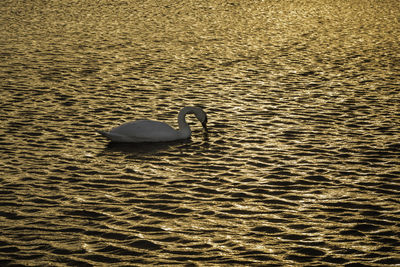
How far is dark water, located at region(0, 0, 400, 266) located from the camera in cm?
931

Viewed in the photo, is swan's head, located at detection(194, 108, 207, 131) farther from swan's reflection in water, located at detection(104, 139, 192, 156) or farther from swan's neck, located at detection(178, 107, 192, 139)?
swan's reflection in water, located at detection(104, 139, 192, 156)

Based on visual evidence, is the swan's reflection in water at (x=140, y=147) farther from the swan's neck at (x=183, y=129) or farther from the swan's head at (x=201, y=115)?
the swan's head at (x=201, y=115)

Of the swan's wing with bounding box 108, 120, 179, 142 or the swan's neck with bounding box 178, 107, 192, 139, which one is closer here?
the swan's wing with bounding box 108, 120, 179, 142

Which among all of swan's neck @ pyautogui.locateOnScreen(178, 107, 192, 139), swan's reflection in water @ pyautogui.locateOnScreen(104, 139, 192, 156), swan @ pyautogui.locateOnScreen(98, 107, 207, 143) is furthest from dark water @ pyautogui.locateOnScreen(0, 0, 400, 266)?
swan's neck @ pyautogui.locateOnScreen(178, 107, 192, 139)

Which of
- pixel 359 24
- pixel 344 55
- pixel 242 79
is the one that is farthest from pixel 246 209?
pixel 359 24

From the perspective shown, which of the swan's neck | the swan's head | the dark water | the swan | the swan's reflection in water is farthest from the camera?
the swan's head

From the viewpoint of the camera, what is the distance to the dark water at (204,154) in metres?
9.31

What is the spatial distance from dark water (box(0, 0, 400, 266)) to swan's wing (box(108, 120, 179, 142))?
21 centimetres

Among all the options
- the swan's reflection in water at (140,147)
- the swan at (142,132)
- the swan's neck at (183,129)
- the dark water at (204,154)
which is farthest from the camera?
the swan's neck at (183,129)

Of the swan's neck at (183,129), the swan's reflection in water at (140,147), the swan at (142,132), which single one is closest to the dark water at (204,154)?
the swan's reflection in water at (140,147)

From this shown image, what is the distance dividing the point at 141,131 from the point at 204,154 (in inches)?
52.7

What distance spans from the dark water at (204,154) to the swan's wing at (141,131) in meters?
0.21

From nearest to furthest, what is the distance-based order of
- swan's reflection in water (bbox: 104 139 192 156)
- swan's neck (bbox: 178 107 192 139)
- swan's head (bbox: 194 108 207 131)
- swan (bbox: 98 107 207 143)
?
1. swan's reflection in water (bbox: 104 139 192 156)
2. swan (bbox: 98 107 207 143)
3. swan's neck (bbox: 178 107 192 139)
4. swan's head (bbox: 194 108 207 131)

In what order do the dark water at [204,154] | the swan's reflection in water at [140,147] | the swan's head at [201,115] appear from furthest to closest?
1. the swan's head at [201,115]
2. the swan's reflection in water at [140,147]
3. the dark water at [204,154]
